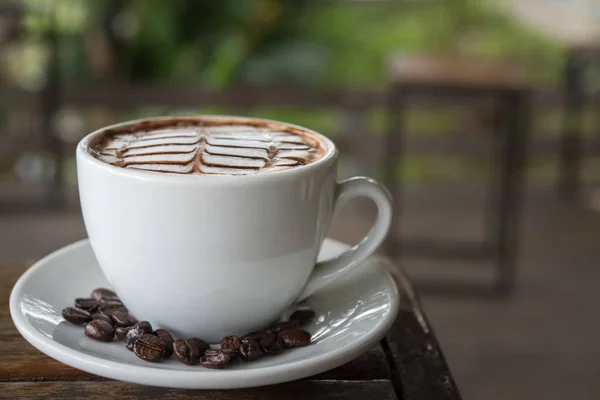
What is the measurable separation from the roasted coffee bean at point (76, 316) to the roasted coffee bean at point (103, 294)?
0.15 ft

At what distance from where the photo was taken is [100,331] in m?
0.57

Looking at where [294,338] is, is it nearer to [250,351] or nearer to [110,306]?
[250,351]

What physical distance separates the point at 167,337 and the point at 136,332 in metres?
0.02

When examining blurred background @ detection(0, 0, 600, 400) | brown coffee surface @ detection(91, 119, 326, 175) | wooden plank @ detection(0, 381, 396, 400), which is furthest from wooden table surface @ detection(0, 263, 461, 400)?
blurred background @ detection(0, 0, 600, 400)

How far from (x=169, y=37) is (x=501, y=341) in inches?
72.6

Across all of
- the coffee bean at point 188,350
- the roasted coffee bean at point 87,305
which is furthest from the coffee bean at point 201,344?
the roasted coffee bean at point 87,305

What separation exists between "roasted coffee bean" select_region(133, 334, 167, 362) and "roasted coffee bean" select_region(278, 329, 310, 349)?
0.28ft

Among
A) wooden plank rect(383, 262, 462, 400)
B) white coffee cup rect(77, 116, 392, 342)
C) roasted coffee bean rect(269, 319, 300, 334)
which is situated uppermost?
white coffee cup rect(77, 116, 392, 342)

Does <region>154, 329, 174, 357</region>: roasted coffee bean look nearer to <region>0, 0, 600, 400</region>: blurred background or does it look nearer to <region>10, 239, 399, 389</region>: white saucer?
<region>10, 239, 399, 389</region>: white saucer

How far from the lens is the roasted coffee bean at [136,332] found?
559 mm

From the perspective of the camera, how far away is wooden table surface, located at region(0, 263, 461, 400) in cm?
54

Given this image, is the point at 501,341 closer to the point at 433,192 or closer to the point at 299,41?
the point at 433,192

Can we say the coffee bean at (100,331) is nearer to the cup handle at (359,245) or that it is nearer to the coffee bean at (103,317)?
the coffee bean at (103,317)

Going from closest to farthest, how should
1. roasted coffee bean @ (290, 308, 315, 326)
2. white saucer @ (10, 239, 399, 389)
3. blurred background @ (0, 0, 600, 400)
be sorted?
white saucer @ (10, 239, 399, 389), roasted coffee bean @ (290, 308, 315, 326), blurred background @ (0, 0, 600, 400)
